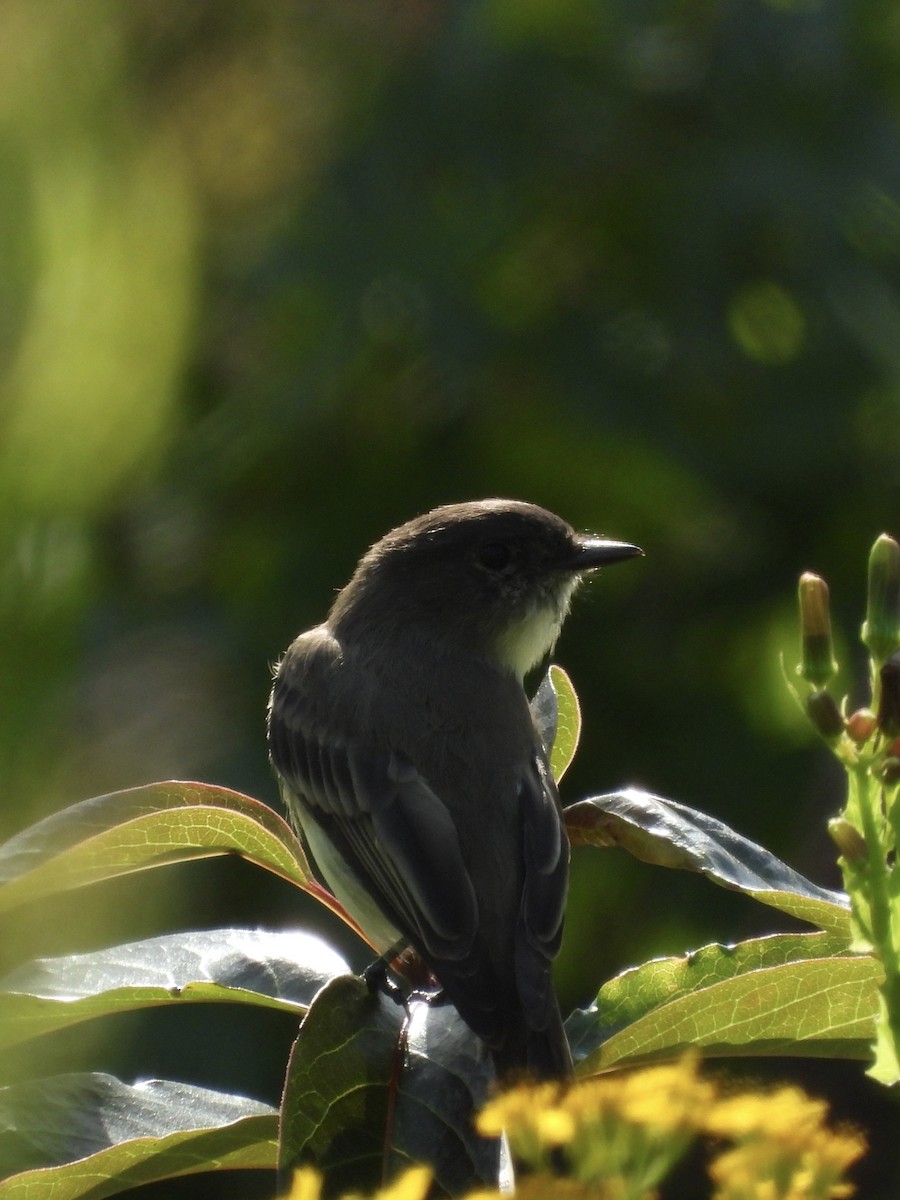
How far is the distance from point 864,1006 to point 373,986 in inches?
25.8

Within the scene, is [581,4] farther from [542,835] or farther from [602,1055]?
[602,1055]

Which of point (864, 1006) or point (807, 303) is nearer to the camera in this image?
point (864, 1006)

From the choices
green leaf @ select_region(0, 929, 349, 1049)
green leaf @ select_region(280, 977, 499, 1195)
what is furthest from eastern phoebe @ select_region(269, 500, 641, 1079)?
green leaf @ select_region(0, 929, 349, 1049)

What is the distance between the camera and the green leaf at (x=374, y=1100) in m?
1.92

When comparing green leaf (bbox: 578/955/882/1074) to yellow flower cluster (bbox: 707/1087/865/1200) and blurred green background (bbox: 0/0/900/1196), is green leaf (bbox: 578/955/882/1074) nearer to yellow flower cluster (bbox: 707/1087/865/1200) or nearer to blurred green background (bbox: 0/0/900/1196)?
yellow flower cluster (bbox: 707/1087/865/1200)

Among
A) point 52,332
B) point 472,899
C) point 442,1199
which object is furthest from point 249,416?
point 52,332

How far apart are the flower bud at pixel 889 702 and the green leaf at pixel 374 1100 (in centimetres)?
79

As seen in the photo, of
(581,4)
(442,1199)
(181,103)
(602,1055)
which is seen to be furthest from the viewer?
(581,4)

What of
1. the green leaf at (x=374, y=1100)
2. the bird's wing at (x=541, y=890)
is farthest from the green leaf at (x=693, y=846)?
the green leaf at (x=374, y=1100)

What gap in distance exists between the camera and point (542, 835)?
2734 mm

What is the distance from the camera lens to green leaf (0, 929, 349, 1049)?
6.51 ft

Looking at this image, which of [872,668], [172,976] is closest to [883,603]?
[872,668]

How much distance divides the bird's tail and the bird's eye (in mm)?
1630

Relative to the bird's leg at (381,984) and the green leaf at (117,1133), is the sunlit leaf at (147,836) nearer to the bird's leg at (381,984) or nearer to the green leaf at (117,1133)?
the bird's leg at (381,984)
